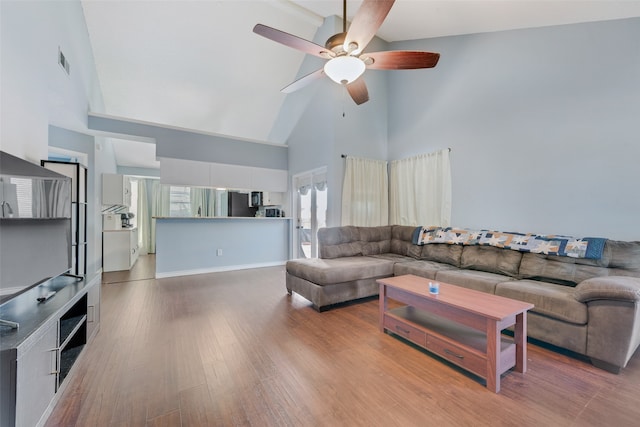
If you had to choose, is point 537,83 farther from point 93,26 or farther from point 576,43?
point 93,26

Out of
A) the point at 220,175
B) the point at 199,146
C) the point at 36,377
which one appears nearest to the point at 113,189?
the point at 199,146

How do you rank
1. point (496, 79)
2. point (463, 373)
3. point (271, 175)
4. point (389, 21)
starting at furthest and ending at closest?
point (271, 175) < point (389, 21) < point (496, 79) < point (463, 373)

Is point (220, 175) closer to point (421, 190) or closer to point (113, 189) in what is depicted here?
point (113, 189)

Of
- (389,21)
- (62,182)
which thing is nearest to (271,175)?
(389,21)

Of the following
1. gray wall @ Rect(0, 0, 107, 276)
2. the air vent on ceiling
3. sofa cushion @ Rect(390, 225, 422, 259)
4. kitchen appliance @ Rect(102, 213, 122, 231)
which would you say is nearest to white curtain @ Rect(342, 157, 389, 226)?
sofa cushion @ Rect(390, 225, 422, 259)

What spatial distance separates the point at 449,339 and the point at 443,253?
1698mm

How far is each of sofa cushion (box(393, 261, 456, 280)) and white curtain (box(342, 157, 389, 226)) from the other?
49.6 inches

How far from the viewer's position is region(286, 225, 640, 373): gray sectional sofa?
1.77m

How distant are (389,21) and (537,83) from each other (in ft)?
7.36

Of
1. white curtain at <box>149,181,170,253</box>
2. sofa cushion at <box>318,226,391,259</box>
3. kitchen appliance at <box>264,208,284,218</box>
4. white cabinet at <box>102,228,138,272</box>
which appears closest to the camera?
sofa cushion at <box>318,226,391,259</box>

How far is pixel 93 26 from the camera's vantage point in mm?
3979

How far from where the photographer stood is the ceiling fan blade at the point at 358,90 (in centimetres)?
258

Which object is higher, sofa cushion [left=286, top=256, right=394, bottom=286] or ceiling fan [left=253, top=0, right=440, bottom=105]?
ceiling fan [left=253, top=0, right=440, bottom=105]

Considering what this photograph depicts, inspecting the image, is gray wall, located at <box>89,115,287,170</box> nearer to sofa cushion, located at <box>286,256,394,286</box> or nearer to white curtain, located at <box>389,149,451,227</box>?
white curtain, located at <box>389,149,451,227</box>
